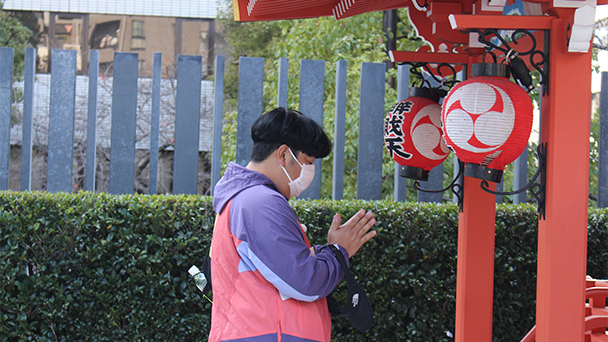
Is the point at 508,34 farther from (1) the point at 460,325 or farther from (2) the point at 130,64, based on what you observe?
(2) the point at 130,64

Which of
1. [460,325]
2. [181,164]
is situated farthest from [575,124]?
[181,164]

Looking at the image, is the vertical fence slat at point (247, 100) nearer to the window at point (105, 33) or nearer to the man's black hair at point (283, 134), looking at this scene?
the man's black hair at point (283, 134)

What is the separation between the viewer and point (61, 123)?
404 cm

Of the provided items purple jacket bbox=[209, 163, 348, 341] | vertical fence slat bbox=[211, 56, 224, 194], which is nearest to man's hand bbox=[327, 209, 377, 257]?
purple jacket bbox=[209, 163, 348, 341]

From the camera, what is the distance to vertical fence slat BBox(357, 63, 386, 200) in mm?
4176

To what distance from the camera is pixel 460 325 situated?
2.47 metres

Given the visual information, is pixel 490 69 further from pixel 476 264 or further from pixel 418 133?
pixel 476 264

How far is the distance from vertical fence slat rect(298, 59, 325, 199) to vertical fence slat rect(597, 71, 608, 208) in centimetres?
244

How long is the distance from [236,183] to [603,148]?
12.7 feet

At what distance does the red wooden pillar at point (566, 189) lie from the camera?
167 cm

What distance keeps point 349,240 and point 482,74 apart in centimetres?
78

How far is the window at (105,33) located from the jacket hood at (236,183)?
38.9 feet

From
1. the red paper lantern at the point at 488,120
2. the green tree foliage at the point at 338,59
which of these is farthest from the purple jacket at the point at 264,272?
the green tree foliage at the point at 338,59

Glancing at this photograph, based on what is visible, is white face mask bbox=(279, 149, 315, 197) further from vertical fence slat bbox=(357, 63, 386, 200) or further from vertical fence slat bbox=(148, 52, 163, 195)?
vertical fence slat bbox=(148, 52, 163, 195)
